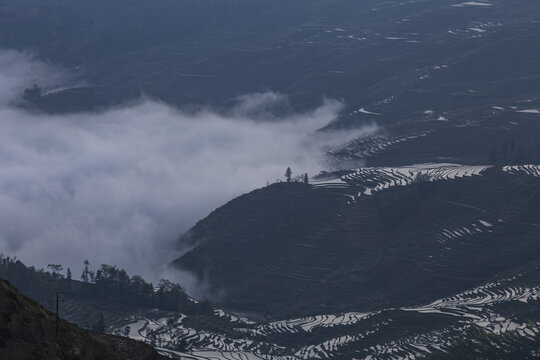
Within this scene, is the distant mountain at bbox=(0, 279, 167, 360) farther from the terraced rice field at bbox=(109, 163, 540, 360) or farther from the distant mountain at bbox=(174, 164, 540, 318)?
the distant mountain at bbox=(174, 164, 540, 318)

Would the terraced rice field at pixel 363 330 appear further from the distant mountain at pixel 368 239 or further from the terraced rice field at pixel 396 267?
the distant mountain at pixel 368 239

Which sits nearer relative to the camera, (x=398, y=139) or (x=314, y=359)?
(x=314, y=359)

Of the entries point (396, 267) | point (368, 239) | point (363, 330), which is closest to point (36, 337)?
point (363, 330)

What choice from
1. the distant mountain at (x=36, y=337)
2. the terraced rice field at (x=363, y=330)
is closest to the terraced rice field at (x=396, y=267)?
the terraced rice field at (x=363, y=330)

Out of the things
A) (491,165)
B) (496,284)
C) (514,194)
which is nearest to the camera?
(496,284)

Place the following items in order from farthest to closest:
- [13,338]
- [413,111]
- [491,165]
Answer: [413,111], [491,165], [13,338]

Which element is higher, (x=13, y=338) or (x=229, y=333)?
(x=13, y=338)

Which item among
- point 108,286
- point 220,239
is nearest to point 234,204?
point 220,239

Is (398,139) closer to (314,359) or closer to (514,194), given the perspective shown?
(514,194)
